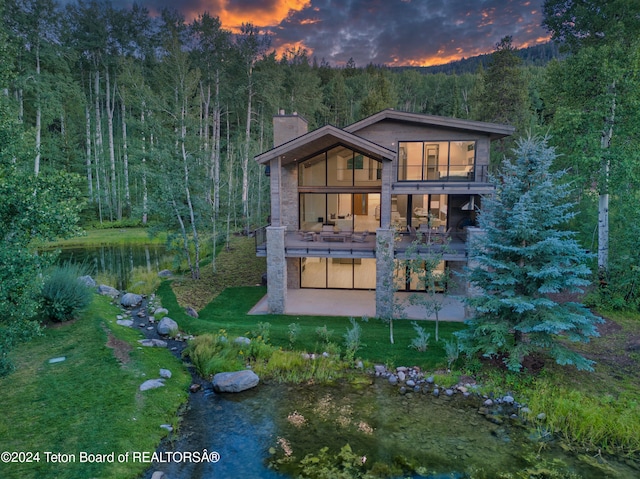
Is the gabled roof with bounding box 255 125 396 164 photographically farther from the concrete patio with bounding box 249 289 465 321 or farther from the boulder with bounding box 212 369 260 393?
the boulder with bounding box 212 369 260 393

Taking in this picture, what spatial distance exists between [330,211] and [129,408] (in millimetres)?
12515

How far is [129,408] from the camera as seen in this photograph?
8.88 meters

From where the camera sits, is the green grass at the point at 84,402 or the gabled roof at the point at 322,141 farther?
the gabled roof at the point at 322,141

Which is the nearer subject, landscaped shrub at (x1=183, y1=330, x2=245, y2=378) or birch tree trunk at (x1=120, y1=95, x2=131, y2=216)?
landscaped shrub at (x1=183, y1=330, x2=245, y2=378)

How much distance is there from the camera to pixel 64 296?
43.5ft

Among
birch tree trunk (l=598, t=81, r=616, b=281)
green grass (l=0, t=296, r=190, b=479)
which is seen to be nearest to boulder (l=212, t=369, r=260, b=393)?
green grass (l=0, t=296, r=190, b=479)

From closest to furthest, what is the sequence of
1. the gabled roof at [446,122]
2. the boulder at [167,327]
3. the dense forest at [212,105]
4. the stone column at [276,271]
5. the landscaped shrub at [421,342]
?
the landscaped shrub at [421,342] < the boulder at [167,327] < the dense forest at [212,105] < the stone column at [276,271] < the gabled roof at [446,122]

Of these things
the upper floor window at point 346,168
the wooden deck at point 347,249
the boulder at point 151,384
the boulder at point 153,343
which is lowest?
the boulder at point 151,384

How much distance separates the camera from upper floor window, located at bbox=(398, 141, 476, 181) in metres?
17.9

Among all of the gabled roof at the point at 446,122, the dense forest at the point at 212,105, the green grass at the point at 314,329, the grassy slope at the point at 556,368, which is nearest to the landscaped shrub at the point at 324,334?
Answer: the green grass at the point at 314,329

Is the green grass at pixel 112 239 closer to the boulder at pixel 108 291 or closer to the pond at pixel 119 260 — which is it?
the pond at pixel 119 260

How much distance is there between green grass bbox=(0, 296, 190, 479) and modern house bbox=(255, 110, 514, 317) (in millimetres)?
6089

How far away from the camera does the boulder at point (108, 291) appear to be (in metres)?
18.0

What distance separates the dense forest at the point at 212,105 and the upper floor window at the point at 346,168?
6362 millimetres
